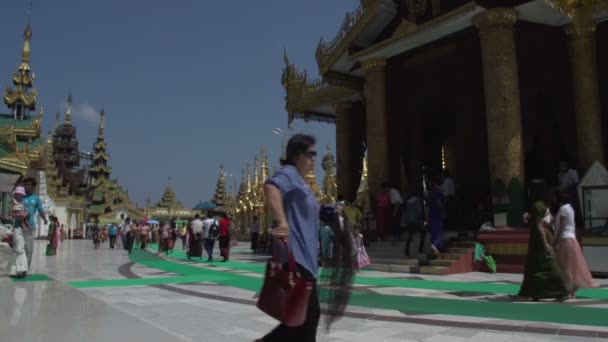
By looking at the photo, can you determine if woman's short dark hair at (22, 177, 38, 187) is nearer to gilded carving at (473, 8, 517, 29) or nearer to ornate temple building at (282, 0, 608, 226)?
ornate temple building at (282, 0, 608, 226)

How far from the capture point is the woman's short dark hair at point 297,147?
2816 millimetres

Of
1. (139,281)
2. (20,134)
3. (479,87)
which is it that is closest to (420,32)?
(479,87)

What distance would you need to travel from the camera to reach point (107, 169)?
69.9m

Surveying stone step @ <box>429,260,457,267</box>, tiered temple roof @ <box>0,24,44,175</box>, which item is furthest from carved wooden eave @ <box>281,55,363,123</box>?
tiered temple roof @ <box>0,24,44,175</box>

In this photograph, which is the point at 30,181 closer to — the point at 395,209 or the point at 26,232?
the point at 26,232

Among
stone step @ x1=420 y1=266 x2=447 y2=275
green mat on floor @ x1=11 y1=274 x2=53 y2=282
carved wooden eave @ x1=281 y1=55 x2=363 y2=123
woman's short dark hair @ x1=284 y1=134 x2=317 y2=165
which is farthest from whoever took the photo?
carved wooden eave @ x1=281 y1=55 x2=363 y2=123

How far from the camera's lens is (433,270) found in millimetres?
10117

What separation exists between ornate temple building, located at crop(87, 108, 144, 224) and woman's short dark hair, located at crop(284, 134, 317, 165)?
59776 millimetres

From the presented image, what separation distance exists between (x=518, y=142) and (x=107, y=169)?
6625 cm

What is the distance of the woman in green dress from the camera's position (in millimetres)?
6266

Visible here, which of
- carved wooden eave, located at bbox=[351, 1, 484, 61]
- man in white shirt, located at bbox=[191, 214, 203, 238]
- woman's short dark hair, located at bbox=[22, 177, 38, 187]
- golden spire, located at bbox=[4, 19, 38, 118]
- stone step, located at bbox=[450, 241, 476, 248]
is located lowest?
stone step, located at bbox=[450, 241, 476, 248]

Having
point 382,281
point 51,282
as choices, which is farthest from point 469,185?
point 51,282

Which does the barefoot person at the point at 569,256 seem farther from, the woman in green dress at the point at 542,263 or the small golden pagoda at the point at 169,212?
the small golden pagoda at the point at 169,212

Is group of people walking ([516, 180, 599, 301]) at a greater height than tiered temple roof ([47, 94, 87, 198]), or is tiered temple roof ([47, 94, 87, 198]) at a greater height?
tiered temple roof ([47, 94, 87, 198])
